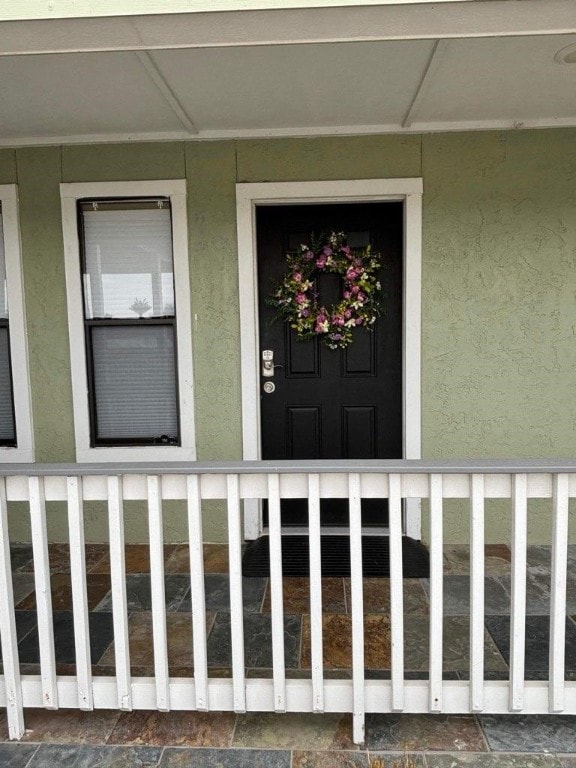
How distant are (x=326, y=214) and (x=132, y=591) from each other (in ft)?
8.31

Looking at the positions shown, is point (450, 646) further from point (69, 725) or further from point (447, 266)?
point (447, 266)

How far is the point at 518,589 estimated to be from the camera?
1.74 metres

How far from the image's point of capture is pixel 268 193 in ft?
10.8

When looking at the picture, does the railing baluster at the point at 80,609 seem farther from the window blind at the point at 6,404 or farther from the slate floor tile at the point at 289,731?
the window blind at the point at 6,404

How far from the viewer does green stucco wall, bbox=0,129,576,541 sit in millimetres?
3229

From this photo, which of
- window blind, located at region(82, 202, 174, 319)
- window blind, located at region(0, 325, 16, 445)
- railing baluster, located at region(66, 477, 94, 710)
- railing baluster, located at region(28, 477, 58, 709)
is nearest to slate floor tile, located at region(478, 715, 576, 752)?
railing baluster, located at region(66, 477, 94, 710)

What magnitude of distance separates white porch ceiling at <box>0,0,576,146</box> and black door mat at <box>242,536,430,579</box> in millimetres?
2421

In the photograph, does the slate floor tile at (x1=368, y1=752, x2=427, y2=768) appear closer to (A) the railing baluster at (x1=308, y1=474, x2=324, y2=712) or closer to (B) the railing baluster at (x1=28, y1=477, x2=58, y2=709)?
(A) the railing baluster at (x1=308, y1=474, x2=324, y2=712)

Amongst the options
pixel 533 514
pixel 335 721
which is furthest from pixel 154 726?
pixel 533 514

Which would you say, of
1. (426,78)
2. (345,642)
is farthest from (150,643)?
(426,78)

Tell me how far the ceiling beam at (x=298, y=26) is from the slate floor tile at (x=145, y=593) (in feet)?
7.97

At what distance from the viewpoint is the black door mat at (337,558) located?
3.10m

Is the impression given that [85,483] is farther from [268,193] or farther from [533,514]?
[533,514]

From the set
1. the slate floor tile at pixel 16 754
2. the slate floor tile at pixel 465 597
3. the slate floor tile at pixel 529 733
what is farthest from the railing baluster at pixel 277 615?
the slate floor tile at pixel 465 597
